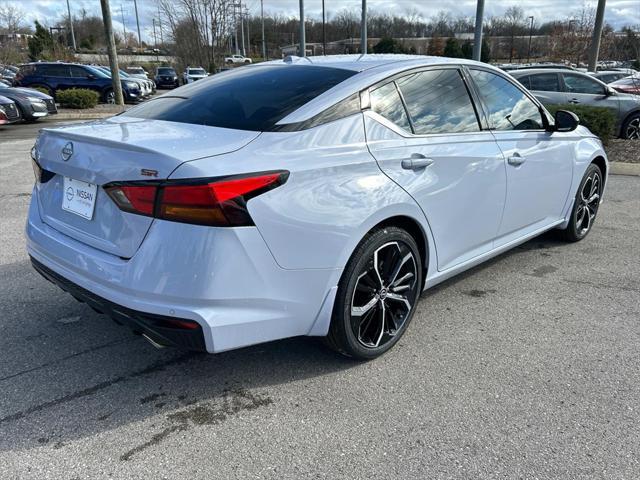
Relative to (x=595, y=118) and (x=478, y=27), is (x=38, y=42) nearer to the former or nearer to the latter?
(x=478, y=27)

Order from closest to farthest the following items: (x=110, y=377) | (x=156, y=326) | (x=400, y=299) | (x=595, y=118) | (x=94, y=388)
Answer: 1. (x=156, y=326)
2. (x=94, y=388)
3. (x=110, y=377)
4. (x=400, y=299)
5. (x=595, y=118)

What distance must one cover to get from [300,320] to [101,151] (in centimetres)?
122

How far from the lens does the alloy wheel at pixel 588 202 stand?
5066 millimetres

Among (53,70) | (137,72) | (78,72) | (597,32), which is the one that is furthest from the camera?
(137,72)

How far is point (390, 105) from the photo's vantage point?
308 cm

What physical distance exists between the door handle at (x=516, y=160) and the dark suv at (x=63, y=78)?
20.6 meters

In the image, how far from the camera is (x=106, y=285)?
97.0 inches

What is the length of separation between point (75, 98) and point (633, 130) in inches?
680

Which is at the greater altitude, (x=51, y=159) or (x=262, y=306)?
(x=51, y=159)

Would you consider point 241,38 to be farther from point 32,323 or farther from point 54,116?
point 32,323

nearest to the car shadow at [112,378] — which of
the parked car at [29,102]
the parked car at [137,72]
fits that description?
the parked car at [29,102]

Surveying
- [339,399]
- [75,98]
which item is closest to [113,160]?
[339,399]

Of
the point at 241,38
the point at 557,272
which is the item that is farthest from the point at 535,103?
the point at 241,38

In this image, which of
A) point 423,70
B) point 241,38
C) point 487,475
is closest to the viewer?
point 487,475
